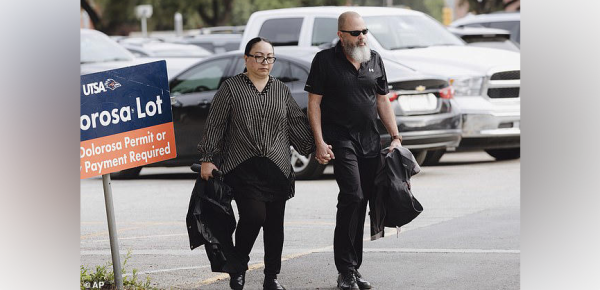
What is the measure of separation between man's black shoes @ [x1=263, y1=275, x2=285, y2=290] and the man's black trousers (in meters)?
0.40

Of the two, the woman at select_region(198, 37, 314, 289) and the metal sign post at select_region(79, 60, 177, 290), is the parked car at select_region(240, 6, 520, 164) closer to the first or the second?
the woman at select_region(198, 37, 314, 289)

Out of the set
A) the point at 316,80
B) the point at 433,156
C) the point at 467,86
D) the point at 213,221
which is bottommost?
the point at 433,156

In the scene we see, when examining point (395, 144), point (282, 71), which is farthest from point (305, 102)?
point (395, 144)

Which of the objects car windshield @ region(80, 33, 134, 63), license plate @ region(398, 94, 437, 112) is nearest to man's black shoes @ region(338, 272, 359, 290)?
license plate @ region(398, 94, 437, 112)

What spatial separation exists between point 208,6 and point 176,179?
42.9 meters

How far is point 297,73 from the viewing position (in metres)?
13.8

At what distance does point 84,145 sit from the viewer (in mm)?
6617

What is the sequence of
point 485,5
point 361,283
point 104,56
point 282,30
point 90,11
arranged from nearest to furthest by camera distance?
point 361,283, point 282,30, point 104,56, point 485,5, point 90,11

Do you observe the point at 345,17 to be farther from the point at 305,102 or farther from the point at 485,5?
the point at 485,5

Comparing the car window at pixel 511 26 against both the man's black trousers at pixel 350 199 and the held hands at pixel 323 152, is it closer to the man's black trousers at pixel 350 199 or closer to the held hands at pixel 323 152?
the man's black trousers at pixel 350 199

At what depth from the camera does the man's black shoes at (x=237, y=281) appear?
278 inches

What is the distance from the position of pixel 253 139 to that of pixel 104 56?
13.4 meters

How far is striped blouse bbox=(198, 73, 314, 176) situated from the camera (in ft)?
22.9

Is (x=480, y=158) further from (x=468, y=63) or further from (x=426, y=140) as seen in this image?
(x=426, y=140)
